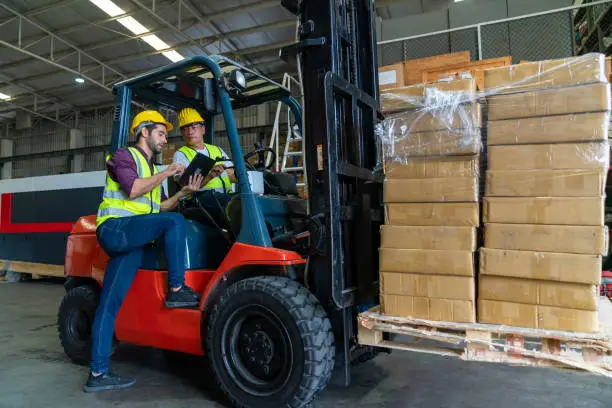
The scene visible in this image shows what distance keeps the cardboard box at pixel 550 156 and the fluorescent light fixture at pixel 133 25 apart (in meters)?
11.5

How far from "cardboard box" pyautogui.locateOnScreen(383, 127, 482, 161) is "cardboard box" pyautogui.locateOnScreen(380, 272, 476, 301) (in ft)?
2.20

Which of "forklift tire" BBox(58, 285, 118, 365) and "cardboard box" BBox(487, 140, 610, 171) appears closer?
"cardboard box" BBox(487, 140, 610, 171)

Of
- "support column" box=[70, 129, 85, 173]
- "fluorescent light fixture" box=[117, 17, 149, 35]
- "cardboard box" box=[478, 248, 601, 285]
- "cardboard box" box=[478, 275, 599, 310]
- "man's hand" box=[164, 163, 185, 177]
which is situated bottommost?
"cardboard box" box=[478, 275, 599, 310]

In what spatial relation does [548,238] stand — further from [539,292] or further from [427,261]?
[427,261]

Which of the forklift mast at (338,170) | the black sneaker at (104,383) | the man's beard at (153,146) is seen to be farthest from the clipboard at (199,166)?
the black sneaker at (104,383)

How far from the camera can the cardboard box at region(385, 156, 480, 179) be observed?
8.08 feet

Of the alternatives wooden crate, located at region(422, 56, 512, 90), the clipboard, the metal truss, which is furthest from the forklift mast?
the metal truss

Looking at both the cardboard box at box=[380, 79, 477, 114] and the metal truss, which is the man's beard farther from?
the metal truss

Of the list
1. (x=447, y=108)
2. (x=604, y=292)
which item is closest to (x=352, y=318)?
(x=447, y=108)

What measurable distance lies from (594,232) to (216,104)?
231cm

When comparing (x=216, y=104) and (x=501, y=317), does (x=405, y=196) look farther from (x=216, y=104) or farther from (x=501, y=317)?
(x=216, y=104)

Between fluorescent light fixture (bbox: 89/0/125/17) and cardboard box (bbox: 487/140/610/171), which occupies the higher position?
fluorescent light fixture (bbox: 89/0/125/17)

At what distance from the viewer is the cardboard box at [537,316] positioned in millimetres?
2160

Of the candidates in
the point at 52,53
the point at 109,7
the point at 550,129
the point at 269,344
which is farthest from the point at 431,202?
the point at 52,53
